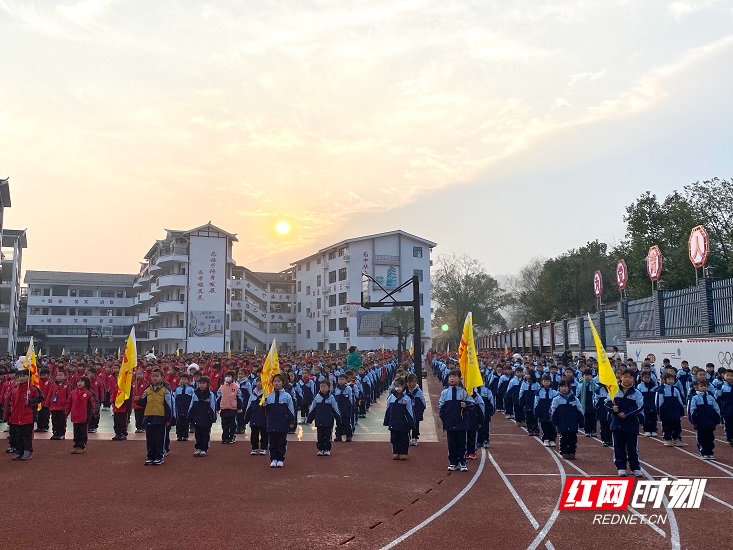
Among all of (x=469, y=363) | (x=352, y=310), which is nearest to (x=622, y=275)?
(x=469, y=363)

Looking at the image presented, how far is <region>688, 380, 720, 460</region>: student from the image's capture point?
40.2ft

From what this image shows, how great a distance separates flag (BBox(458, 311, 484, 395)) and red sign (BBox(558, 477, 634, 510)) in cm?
239

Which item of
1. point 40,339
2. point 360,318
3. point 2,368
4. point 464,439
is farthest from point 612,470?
point 40,339

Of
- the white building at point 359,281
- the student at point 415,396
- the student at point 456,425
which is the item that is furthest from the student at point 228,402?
the white building at point 359,281

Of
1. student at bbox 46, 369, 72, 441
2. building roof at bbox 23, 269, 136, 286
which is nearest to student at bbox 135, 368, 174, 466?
student at bbox 46, 369, 72, 441

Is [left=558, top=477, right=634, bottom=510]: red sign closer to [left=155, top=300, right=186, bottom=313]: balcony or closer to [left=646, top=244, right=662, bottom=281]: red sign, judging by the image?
[left=646, top=244, right=662, bottom=281]: red sign

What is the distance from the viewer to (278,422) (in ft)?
38.8

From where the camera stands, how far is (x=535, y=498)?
29.8 feet

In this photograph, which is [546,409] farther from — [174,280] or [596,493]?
[174,280]

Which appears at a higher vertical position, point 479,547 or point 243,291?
point 243,291

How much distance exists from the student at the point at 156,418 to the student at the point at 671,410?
11.2m

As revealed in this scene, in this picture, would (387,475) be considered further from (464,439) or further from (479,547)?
(479,547)

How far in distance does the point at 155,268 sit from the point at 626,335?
48.3 metres

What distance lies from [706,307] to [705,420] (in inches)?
444
